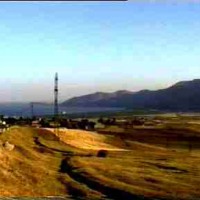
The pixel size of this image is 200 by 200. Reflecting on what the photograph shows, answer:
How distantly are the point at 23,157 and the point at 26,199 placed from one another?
14279 mm

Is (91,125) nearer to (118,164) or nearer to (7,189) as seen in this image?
(118,164)

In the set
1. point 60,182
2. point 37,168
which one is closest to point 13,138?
point 37,168

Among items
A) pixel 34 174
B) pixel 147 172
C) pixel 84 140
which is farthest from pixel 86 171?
pixel 84 140

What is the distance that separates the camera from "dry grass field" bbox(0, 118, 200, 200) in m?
39.4

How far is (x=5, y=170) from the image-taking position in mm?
44281

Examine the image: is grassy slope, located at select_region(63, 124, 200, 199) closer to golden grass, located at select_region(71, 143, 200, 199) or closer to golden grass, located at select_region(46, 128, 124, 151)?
golden grass, located at select_region(71, 143, 200, 199)

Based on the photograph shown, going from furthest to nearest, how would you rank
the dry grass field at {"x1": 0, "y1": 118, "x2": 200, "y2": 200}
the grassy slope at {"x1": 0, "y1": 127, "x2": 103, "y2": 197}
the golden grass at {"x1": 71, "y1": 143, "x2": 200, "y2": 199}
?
the grassy slope at {"x1": 0, "y1": 127, "x2": 103, "y2": 197}, the dry grass field at {"x1": 0, "y1": 118, "x2": 200, "y2": 200}, the golden grass at {"x1": 71, "y1": 143, "x2": 200, "y2": 199}

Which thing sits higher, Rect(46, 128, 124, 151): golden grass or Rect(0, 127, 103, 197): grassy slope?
Rect(46, 128, 124, 151): golden grass

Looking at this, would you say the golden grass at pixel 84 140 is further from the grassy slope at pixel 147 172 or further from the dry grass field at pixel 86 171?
the grassy slope at pixel 147 172

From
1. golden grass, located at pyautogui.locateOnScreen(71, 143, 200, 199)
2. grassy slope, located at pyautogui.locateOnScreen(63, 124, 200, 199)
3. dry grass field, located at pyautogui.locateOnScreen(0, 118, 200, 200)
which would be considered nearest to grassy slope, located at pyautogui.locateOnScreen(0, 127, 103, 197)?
dry grass field, located at pyautogui.locateOnScreen(0, 118, 200, 200)

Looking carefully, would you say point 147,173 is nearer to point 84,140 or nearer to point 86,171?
point 86,171

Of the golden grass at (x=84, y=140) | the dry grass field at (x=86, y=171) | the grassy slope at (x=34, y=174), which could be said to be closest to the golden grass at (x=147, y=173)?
the dry grass field at (x=86, y=171)

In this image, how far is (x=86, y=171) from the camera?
4581 cm

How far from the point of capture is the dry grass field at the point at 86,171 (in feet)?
129
